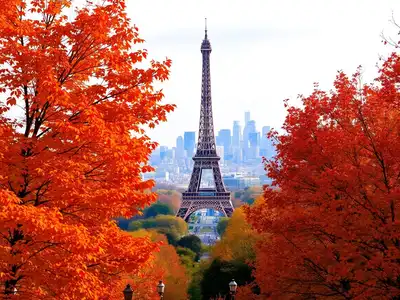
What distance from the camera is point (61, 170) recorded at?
12930 millimetres

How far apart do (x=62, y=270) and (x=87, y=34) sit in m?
5.60

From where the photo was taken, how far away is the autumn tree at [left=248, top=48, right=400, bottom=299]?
16062mm

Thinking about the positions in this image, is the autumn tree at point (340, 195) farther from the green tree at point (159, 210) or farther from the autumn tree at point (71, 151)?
the green tree at point (159, 210)

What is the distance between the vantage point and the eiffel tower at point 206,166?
335 ft

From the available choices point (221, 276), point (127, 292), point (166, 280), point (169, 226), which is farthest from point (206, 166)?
point (127, 292)

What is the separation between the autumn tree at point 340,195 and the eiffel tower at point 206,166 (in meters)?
77.7

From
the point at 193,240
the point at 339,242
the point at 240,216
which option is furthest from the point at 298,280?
the point at 193,240

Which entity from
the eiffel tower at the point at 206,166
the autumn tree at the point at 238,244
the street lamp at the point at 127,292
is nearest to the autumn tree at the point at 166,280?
the autumn tree at the point at 238,244

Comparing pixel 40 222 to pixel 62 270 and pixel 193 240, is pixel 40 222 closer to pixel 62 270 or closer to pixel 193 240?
pixel 62 270

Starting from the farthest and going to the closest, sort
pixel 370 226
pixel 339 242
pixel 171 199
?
pixel 171 199
pixel 339 242
pixel 370 226

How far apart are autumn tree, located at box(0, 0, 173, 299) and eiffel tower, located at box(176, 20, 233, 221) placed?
8708cm

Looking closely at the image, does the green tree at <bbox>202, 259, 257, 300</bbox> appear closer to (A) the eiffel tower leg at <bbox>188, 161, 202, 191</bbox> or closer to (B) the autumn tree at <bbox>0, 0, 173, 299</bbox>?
(B) the autumn tree at <bbox>0, 0, 173, 299</bbox>

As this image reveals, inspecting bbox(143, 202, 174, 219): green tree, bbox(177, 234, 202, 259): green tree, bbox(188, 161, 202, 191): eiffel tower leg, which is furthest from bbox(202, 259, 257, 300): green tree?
bbox(143, 202, 174, 219): green tree

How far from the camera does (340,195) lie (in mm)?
17719
